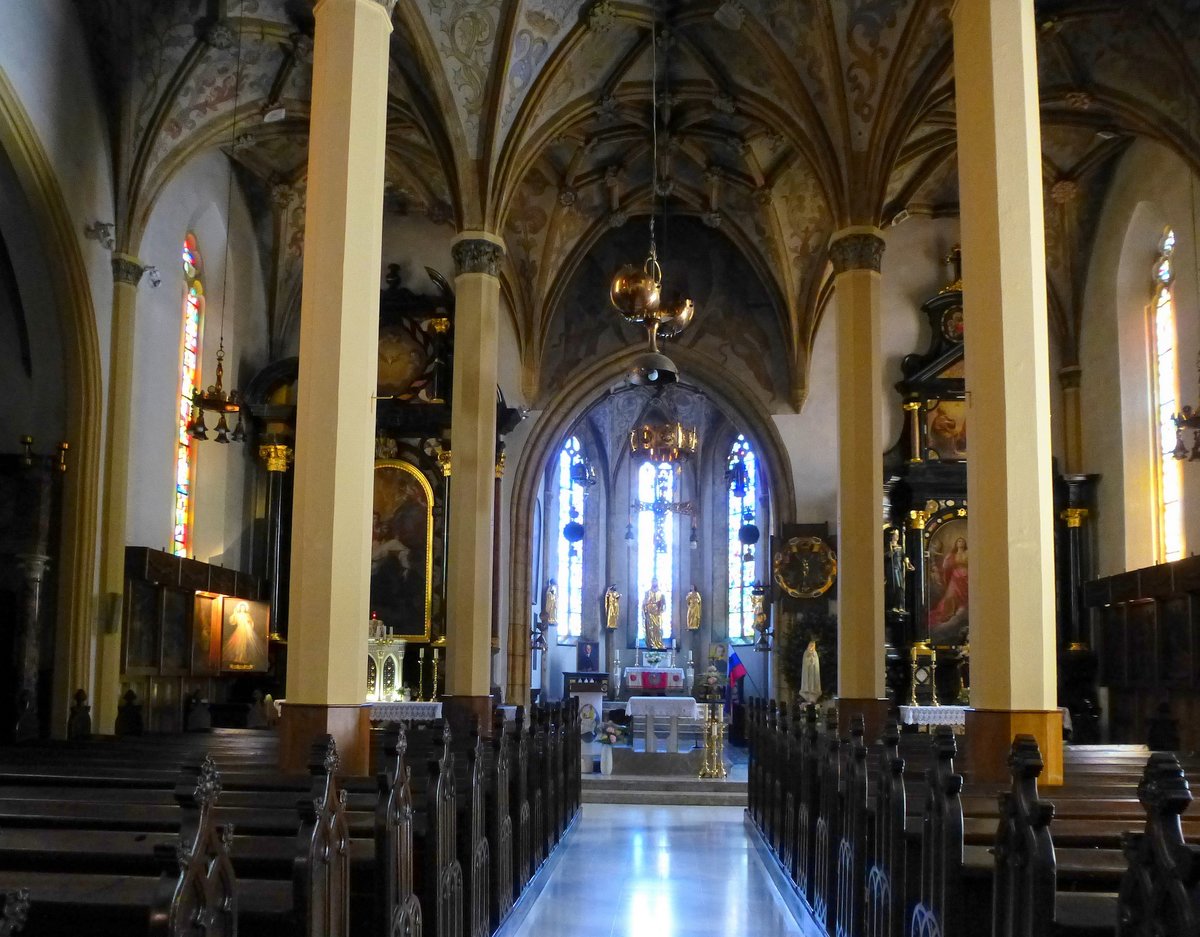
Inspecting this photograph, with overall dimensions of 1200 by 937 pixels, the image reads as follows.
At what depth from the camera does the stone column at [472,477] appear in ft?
41.1

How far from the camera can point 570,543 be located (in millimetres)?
Result: 29312

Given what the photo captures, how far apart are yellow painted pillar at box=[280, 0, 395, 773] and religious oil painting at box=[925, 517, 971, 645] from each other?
1290cm

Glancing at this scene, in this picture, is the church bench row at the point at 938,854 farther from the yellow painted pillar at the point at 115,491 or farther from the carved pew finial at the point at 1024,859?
the yellow painted pillar at the point at 115,491

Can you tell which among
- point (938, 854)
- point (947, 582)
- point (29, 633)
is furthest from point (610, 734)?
point (938, 854)

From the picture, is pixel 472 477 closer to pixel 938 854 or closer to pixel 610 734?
pixel 610 734

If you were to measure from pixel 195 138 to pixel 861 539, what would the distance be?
895cm

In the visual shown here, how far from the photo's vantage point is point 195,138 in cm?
1395

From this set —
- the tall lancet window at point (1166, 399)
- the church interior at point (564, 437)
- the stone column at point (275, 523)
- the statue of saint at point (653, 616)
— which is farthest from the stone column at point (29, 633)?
the statue of saint at point (653, 616)

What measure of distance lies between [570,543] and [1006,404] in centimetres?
2242

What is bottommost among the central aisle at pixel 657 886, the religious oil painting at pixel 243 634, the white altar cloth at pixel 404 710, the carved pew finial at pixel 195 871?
the central aisle at pixel 657 886

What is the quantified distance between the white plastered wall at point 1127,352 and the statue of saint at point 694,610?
12.7 meters

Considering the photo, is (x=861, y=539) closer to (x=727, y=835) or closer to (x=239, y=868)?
(x=727, y=835)

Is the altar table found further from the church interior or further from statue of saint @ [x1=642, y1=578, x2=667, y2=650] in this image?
statue of saint @ [x1=642, y1=578, x2=667, y2=650]

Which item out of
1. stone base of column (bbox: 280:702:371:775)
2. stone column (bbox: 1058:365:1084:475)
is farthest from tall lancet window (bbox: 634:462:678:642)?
stone base of column (bbox: 280:702:371:775)
